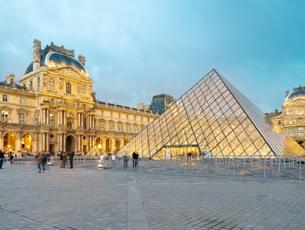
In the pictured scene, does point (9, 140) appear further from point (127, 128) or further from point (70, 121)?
point (127, 128)

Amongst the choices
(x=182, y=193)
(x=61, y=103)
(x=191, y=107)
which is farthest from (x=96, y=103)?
(x=182, y=193)

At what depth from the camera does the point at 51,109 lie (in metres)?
46.7

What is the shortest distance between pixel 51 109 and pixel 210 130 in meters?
31.6

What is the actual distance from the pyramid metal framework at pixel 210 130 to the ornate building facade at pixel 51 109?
19.4 meters

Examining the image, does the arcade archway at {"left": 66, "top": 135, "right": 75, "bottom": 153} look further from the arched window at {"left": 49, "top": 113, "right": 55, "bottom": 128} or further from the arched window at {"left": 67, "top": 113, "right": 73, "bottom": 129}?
the arched window at {"left": 49, "top": 113, "right": 55, "bottom": 128}

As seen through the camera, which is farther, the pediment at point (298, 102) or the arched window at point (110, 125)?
the pediment at point (298, 102)

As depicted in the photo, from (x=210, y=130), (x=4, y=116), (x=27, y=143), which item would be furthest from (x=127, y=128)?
(x=210, y=130)

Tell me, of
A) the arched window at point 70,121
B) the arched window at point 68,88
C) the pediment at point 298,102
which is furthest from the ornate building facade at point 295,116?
the arched window at point 68,88

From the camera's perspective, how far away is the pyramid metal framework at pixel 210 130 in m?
20.4

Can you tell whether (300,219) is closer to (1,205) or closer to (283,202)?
(283,202)

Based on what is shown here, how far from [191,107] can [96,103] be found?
111 ft

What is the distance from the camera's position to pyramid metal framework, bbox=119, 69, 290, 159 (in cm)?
2036

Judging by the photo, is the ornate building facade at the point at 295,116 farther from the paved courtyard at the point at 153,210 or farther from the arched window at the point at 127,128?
the paved courtyard at the point at 153,210

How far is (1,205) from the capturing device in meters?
6.13
